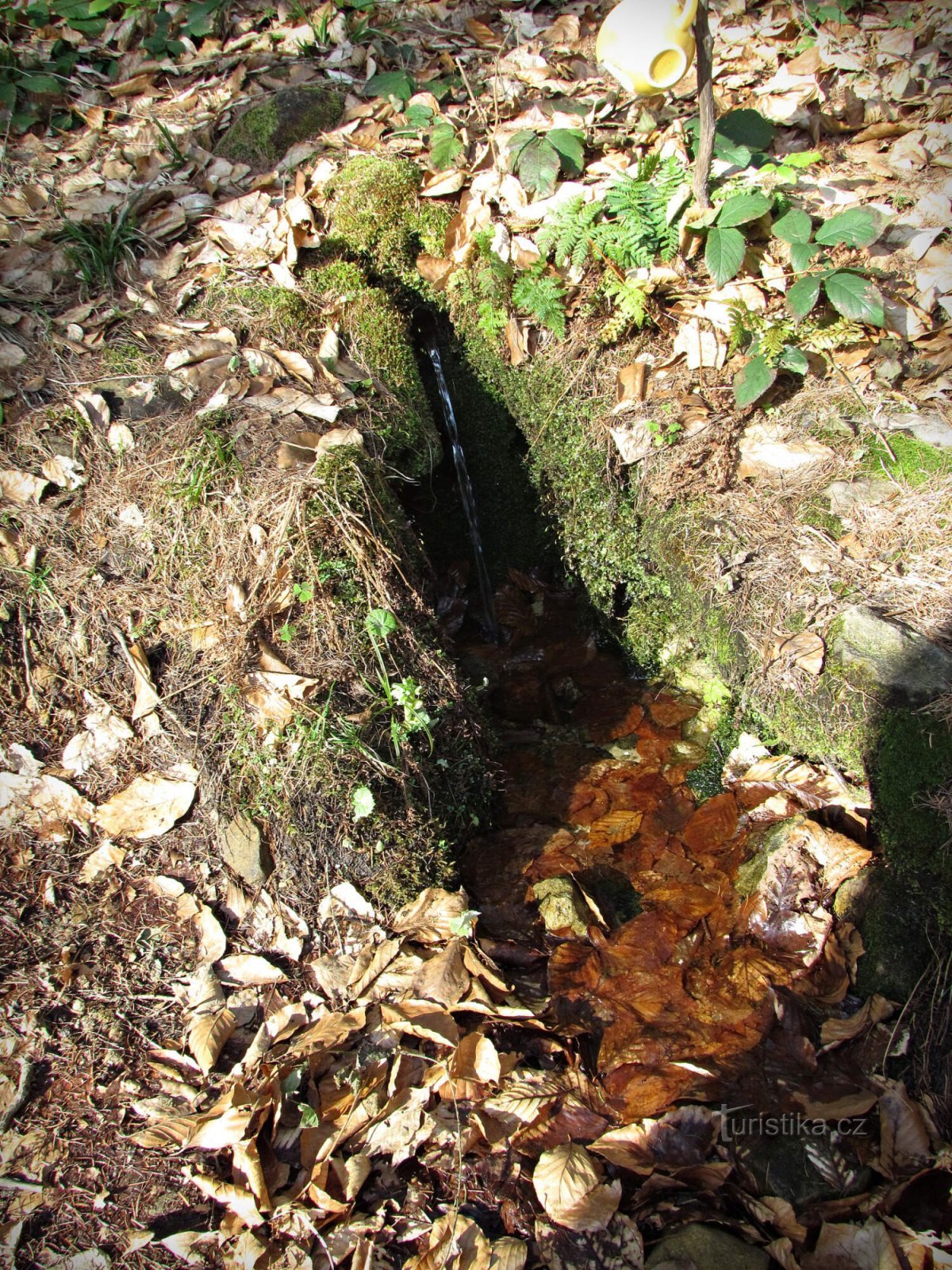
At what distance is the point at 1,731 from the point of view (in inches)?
112

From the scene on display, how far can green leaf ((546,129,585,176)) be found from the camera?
369cm

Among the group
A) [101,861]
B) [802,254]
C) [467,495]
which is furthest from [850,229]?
[101,861]

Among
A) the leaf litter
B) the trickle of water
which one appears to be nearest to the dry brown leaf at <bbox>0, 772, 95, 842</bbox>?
the leaf litter

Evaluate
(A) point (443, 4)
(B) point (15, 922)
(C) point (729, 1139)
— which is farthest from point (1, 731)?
(A) point (443, 4)

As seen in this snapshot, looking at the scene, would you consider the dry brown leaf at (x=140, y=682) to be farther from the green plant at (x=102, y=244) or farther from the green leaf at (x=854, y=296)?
the green leaf at (x=854, y=296)

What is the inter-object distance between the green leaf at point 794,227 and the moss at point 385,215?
64.0 inches

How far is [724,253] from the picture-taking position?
3211 mm

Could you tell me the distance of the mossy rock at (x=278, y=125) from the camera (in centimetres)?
415

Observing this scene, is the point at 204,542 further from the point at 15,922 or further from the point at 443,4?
the point at 443,4

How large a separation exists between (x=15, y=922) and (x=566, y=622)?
2.80 meters

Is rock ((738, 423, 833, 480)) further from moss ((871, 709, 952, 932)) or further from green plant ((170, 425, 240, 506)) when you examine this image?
green plant ((170, 425, 240, 506))

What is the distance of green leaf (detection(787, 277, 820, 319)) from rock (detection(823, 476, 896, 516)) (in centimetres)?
71

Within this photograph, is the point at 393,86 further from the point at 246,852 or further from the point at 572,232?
the point at 246,852

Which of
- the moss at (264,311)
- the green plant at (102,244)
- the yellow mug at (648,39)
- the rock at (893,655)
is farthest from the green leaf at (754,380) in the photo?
the green plant at (102,244)
